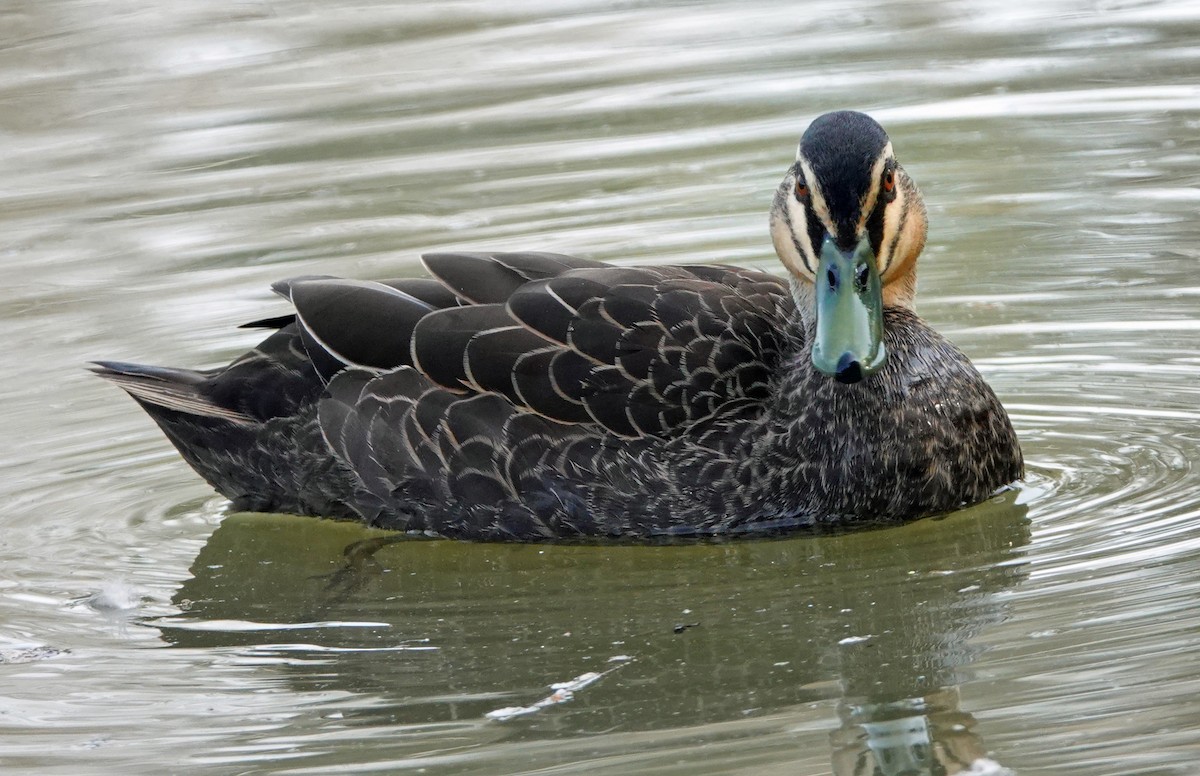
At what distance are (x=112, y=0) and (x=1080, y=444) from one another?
1152 cm

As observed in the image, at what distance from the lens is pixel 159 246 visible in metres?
11.3

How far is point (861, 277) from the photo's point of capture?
6855mm

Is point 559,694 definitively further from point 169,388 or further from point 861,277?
point 169,388

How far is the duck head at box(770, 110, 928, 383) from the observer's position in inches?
266

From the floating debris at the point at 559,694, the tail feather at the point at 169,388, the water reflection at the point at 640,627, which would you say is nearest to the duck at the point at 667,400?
the water reflection at the point at 640,627

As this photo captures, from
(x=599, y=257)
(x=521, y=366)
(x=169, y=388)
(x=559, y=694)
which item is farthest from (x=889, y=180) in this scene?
(x=599, y=257)

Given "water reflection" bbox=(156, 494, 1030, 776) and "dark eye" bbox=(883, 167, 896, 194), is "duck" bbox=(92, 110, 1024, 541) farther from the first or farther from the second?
"water reflection" bbox=(156, 494, 1030, 776)

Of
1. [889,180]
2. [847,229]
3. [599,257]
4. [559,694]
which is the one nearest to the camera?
[559,694]

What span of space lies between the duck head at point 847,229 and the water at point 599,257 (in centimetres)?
81

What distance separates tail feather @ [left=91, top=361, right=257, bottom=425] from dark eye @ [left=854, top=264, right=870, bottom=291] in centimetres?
276

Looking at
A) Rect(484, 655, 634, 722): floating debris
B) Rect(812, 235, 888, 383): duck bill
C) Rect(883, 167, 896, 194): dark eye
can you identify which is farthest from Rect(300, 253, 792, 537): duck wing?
Rect(484, 655, 634, 722): floating debris

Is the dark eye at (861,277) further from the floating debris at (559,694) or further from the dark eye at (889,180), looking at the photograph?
the floating debris at (559,694)

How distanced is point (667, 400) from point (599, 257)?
11.2ft

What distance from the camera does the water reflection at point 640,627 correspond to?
5.68m
